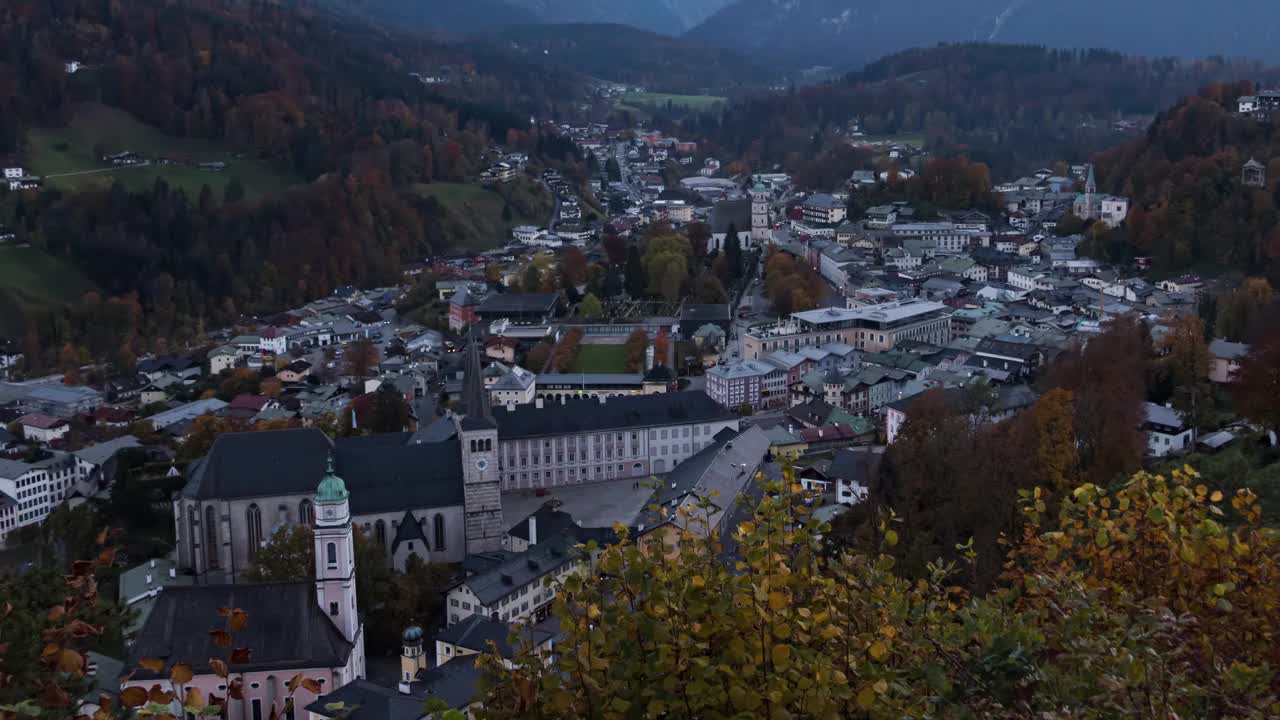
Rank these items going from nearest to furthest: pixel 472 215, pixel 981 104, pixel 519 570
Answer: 1. pixel 519 570
2. pixel 472 215
3. pixel 981 104

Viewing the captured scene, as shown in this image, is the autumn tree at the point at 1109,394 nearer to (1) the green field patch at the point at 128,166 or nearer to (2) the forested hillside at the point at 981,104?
(1) the green field patch at the point at 128,166

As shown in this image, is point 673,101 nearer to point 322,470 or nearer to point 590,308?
point 590,308

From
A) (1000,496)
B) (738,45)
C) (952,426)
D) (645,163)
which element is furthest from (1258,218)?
(738,45)

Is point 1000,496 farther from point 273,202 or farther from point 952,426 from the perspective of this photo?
point 273,202

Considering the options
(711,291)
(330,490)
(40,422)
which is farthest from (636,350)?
(330,490)

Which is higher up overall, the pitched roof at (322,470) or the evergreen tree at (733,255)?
the evergreen tree at (733,255)

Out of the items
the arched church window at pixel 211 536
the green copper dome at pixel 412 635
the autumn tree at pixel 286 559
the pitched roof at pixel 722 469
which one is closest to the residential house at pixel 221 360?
the arched church window at pixel 211 536
